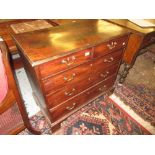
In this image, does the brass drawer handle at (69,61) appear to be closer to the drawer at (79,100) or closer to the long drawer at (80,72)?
the long drawer at (80,72)

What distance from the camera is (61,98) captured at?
1.49 m

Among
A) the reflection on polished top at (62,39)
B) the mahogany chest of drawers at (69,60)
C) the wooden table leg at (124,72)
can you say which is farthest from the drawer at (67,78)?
the wooden table leg at (124,72)

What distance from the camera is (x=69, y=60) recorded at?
124cm

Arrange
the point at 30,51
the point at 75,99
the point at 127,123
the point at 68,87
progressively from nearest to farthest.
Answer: the point at 30,51, the point at 68,87, the point at 75,99, the point at 127,123

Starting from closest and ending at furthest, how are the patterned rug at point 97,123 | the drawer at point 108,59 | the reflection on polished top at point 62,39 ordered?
1. the reflection on polished top at point 62,39
2. the drawer at point 108,59
3. the patterned rug at point 97,123

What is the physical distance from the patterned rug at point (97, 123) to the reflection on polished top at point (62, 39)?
111 cm

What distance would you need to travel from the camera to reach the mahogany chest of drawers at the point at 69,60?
3.79 feet

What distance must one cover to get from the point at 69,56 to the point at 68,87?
0.39m

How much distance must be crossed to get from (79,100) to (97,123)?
45 centimetres

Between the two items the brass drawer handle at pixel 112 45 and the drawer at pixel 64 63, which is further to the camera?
the brass drawer handle at pixel 112 45

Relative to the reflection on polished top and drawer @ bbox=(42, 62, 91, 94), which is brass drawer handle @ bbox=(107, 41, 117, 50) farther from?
drawer @ bbox=(42, 62, 91, 94)

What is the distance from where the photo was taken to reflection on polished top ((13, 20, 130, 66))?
3.66ft
